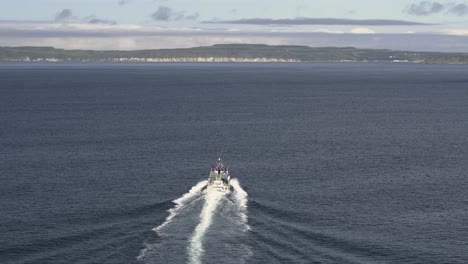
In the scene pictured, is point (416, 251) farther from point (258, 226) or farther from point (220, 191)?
point (220, 191)

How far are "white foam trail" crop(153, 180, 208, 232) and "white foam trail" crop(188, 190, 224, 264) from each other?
2802 millimetres

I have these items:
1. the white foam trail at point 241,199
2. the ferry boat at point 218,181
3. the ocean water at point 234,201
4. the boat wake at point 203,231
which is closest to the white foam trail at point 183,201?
the boat wake at point 203,231

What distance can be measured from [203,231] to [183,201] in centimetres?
1902

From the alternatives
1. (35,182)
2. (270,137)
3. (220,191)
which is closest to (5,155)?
(35,182)

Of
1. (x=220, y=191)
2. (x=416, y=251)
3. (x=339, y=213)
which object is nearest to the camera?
(x=416, y=251)

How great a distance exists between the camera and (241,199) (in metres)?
118

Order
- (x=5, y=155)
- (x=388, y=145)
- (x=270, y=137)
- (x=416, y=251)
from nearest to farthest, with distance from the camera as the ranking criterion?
1. (x=416, y=251)
2. (x=5, y=155)
3. (x=388, y=145)
4. (x=270, y=137)

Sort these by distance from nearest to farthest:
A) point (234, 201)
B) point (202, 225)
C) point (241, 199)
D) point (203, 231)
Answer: point (203, 231) → point (202, 225) → point (234, 201) → point (241, 199)

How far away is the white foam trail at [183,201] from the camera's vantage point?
104300mm

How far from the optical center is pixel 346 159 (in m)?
157

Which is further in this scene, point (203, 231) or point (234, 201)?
point (234, 201)

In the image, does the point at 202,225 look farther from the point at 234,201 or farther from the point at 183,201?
the point at 234,201

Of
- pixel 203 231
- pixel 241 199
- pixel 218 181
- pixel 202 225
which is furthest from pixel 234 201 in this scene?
pixel 203 231

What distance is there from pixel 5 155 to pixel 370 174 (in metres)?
85.4
